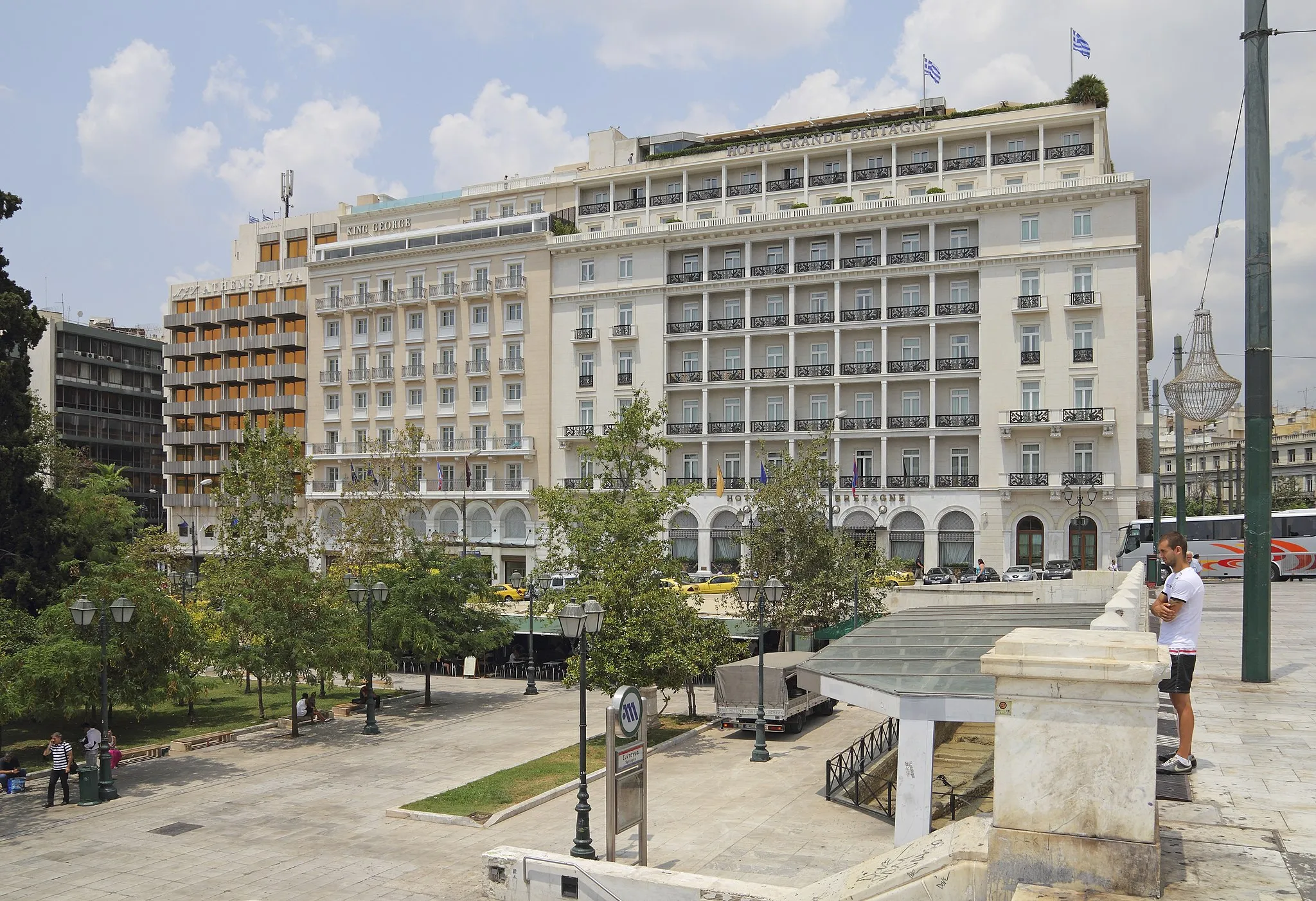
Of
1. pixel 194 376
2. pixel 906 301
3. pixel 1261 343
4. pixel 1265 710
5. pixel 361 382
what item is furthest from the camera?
pixel 194 376

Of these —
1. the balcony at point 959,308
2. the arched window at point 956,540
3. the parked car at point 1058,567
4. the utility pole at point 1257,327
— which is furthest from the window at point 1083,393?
the utility pole at point 1257,327

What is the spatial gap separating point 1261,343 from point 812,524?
2200cm

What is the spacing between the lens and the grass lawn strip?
20094mm

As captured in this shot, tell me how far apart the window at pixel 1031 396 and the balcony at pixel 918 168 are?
14.4 m

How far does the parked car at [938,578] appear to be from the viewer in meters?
53.5

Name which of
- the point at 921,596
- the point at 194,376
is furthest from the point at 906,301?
the point at 194,376

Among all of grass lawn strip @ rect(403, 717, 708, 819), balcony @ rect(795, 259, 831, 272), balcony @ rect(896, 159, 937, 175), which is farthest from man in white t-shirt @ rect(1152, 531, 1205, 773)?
balcony @ rect(896, 159, 937, 175)

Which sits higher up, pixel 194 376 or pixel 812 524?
pixel 194 376

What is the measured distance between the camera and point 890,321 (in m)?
59.0

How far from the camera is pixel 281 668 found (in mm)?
28344

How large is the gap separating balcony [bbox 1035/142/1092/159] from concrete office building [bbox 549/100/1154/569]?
0.36 feet

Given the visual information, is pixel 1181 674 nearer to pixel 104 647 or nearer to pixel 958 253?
pixel 104 647

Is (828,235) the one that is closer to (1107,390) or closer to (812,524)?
(1107,390)

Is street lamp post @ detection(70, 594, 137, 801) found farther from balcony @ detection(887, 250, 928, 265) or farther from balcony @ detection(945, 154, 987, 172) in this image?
balcony @ detection(945, 154, 987, 172)
